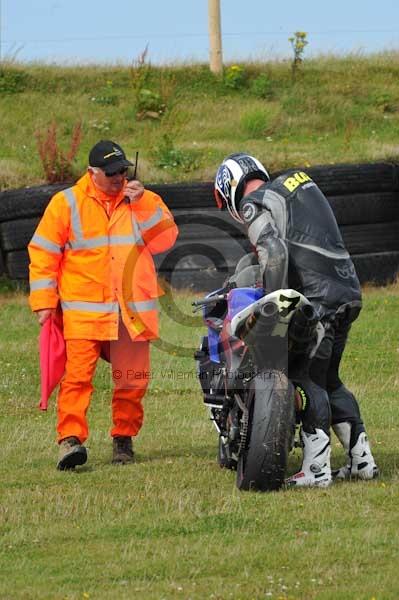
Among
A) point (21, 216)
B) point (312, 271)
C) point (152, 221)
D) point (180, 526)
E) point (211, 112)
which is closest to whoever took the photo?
point (180, 526)

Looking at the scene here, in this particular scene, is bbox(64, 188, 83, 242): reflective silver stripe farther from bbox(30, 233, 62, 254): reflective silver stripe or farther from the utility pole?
the utility pole

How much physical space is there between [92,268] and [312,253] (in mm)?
1682

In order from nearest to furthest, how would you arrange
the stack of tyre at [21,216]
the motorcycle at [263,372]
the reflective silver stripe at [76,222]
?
the motorcycle at [263,372] < the reflective silver stripe at [76,222] < the stack of tyre at [21,216]

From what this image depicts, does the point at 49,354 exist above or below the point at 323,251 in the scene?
below

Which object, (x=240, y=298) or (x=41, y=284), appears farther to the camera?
(x=41, y=284)

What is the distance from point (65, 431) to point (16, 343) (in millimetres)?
5798

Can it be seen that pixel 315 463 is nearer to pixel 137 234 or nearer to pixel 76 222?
pixel 137 234

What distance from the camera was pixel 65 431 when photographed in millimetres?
8594

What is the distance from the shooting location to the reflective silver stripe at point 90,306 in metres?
8.65

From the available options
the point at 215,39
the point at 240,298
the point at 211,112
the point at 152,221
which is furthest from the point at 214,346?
the point at 215,39

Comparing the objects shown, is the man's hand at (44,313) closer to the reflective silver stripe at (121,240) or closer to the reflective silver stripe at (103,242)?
the reflective silver stripe at (103,242)

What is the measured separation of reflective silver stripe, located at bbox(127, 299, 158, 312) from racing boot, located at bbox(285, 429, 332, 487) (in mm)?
1620

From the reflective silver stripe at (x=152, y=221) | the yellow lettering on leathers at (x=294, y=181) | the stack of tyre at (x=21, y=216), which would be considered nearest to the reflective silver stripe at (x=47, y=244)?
the reflective silver stripe at (x=152, y=221)

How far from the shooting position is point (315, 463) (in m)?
7.65
